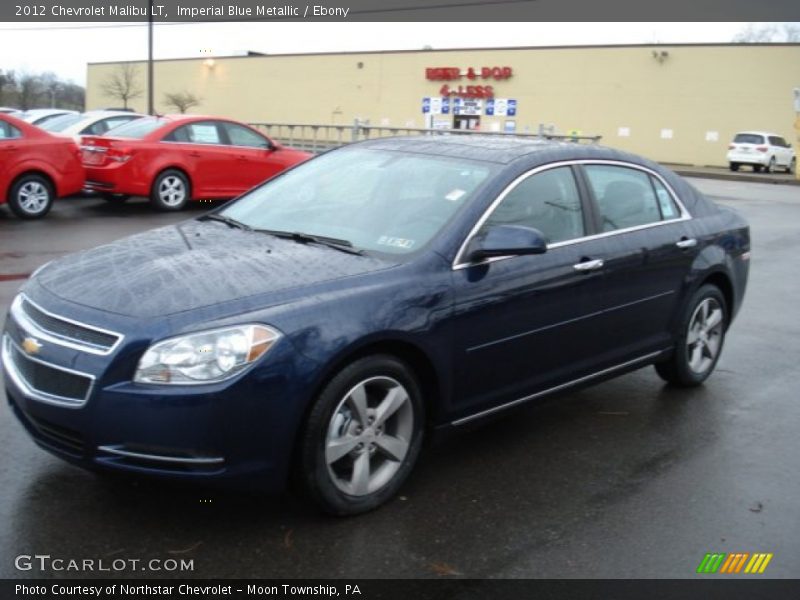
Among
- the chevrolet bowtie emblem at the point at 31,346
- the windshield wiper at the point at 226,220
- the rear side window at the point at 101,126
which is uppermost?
the rear side window at the point at 101,126

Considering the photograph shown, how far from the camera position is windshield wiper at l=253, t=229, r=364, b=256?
13.9 feet

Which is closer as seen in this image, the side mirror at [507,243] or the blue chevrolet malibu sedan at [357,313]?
the blue chevrolet malibu sedan at [357,313]

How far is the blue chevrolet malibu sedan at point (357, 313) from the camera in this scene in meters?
3.40

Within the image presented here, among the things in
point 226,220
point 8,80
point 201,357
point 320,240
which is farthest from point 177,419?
point 8,80

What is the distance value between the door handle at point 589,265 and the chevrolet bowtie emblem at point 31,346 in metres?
2.63

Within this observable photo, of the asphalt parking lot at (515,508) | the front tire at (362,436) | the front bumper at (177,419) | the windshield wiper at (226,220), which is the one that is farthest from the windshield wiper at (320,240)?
the asphalt parking lot at (515,508)

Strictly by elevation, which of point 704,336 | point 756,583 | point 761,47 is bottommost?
point 756,583

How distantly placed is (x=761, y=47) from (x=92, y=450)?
45.9 metres

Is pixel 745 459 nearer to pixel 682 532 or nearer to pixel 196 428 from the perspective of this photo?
pixel 682 532

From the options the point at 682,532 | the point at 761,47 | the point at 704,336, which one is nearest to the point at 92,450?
the point at 682,532

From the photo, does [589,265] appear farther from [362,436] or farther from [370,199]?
[362,436]

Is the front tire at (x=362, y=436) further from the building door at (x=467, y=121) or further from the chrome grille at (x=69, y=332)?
the building door at (x=467, y=121)

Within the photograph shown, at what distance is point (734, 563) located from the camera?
365 cm

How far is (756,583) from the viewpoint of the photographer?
352cm
